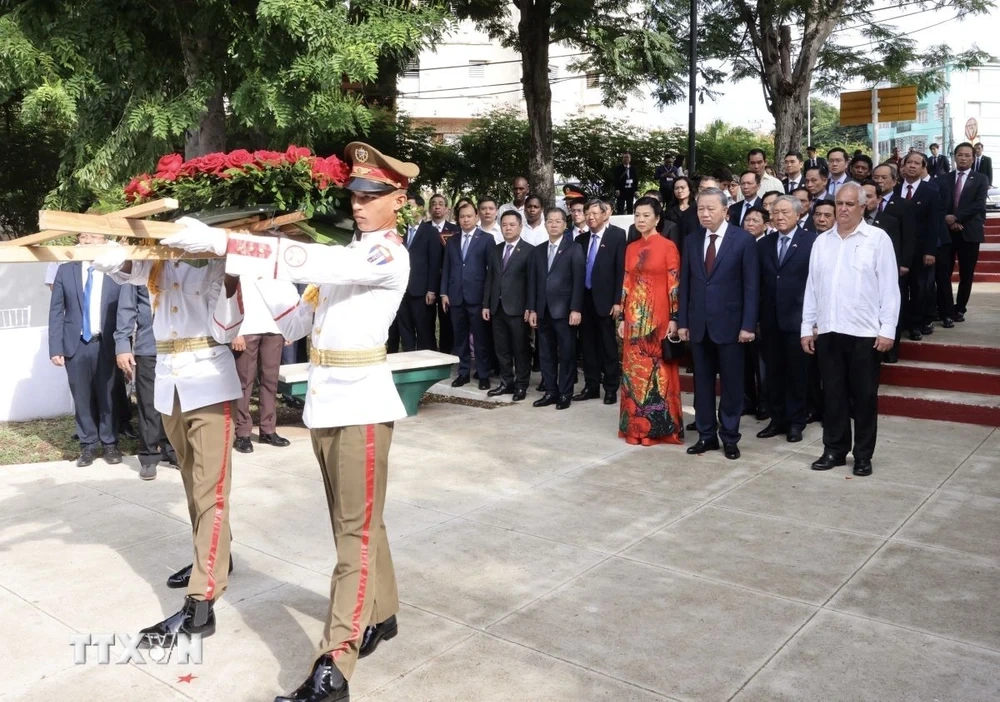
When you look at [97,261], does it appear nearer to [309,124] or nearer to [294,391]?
[294,391]

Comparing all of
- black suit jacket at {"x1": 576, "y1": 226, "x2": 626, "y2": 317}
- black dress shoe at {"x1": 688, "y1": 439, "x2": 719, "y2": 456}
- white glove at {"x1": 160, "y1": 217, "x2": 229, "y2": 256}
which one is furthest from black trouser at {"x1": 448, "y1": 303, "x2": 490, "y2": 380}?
white glove at {"x1": 160, "y1": 217, "x2": 229, "y2": 256}

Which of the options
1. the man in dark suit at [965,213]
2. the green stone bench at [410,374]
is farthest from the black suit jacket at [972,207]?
the green stone bench at [410,374]

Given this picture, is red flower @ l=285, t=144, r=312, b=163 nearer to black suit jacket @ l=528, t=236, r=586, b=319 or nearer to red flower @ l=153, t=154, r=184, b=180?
red flower @ l=153, t=154, r=184, b=180

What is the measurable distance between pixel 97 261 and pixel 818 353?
16.2ft

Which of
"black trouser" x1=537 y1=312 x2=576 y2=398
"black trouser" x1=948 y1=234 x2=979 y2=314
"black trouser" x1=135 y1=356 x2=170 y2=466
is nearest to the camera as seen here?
"black trouser" x1=135 y1=356 x2=170 y2=466

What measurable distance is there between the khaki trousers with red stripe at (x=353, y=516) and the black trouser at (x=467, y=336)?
20.1ft

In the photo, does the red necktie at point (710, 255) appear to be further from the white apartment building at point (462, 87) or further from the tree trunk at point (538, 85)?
the white apartment building at point (462, 87)


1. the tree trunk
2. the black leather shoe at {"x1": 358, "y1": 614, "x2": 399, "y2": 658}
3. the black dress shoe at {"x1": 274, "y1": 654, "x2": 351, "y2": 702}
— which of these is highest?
the tree trunk

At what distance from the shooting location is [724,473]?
6.61m

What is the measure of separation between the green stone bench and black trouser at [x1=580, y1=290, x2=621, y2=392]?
4.21 feet

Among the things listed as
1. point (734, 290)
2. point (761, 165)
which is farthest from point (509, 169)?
point (734, 290)

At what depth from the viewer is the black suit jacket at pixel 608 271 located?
8852 mm

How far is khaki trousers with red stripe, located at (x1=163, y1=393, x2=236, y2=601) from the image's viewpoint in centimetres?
418

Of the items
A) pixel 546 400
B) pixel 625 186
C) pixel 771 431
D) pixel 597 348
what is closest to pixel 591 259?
pixel 597 348
